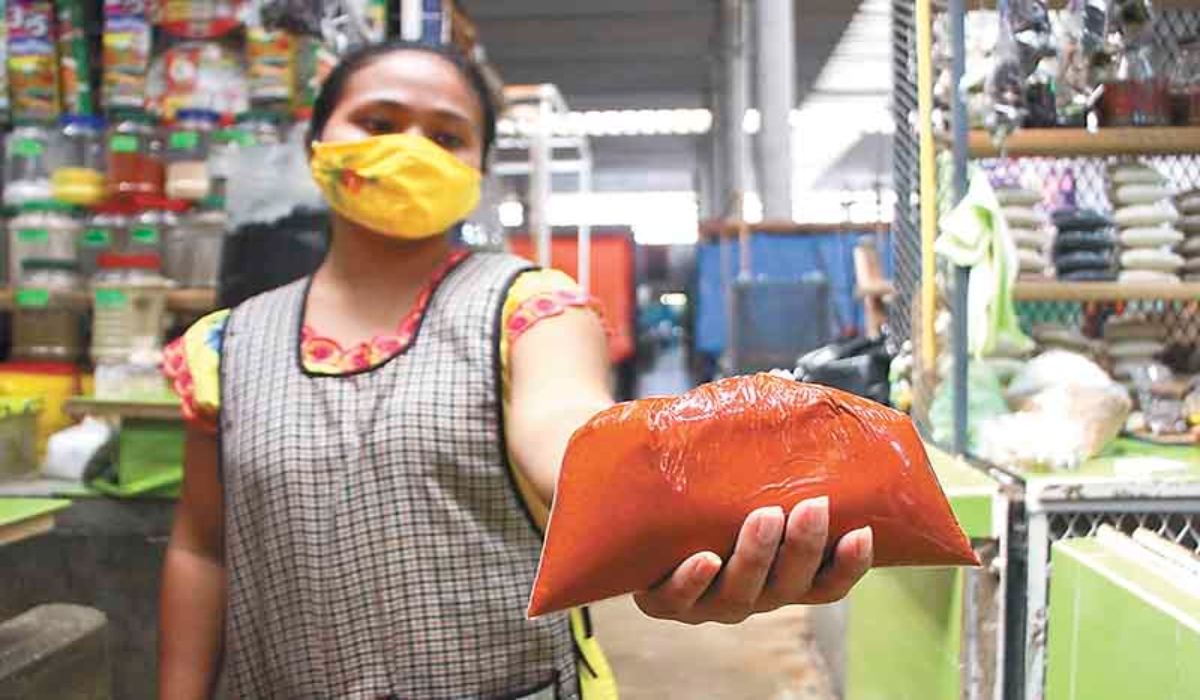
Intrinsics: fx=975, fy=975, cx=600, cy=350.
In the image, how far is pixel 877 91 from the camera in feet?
44.6

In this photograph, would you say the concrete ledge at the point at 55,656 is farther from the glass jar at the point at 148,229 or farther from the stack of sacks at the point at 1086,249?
the stack of sacks at the point at 1086,249

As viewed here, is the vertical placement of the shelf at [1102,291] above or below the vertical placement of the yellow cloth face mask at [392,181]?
below

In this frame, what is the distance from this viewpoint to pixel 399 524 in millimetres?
1020

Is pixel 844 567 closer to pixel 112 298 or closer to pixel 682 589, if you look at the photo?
pixel 682 589

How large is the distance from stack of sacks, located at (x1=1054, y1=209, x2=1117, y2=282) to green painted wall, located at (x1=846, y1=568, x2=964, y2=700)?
0.89 metres

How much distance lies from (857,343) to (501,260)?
210 centimetres

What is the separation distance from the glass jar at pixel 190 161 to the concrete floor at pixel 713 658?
186 cm

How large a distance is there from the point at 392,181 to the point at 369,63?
14 cm

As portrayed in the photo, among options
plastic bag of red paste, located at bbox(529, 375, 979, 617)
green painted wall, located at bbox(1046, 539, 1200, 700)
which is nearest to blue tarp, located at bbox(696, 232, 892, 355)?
green painted wall, located at bbox(1046, 539, 1200, 700)

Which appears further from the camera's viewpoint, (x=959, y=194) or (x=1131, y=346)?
(x=1131, y=346)

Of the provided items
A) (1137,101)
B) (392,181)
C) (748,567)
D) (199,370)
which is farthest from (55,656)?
(1137,101)

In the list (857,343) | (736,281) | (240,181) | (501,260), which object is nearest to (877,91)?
(736,281)

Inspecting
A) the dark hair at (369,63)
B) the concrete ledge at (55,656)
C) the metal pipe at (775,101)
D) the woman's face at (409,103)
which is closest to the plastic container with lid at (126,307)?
the concrete ledge at (55,656)

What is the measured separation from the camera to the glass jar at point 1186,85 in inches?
79.4
